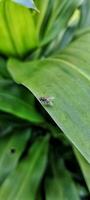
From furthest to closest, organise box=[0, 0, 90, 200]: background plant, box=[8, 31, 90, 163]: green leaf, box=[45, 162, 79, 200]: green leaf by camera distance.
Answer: box=[45, 162, 79, 200]: green leaf
box=[0, 0, 90, 200]: background plant
box=[8, 31, 90, 163]: green leaf

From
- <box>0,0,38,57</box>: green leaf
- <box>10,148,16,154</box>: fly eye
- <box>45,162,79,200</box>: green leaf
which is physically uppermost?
<box>0,0,38,57</box>: green leaf

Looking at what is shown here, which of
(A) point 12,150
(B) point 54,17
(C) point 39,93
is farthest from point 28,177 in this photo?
(B) point 54,17

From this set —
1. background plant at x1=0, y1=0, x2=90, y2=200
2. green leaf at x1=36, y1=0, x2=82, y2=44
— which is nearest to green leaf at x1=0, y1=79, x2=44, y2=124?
background plant at x1=0, y1=0, x2=90, y2=200

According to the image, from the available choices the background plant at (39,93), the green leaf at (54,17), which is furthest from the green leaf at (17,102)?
the green leaf at (54,17)

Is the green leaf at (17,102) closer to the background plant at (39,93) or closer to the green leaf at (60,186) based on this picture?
the background plant at (39,93)

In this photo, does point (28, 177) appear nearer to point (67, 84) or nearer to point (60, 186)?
point (60, 186)

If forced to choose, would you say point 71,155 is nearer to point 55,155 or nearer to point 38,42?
→ point 55,155

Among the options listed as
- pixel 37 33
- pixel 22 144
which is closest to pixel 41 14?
pixel 37 33

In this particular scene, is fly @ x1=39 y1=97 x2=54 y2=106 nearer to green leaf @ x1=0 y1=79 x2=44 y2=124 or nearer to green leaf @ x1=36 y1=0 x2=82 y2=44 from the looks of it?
green leaf @ x1=0 y1=79 x2=44 y2=124
